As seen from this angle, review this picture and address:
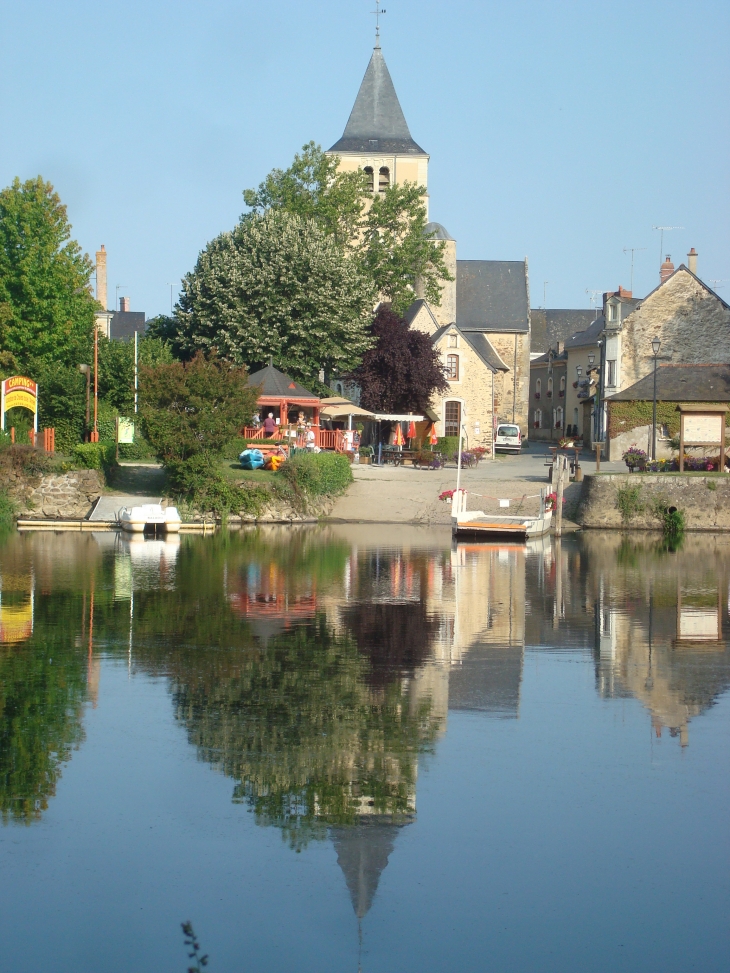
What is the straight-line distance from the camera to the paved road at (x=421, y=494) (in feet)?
115

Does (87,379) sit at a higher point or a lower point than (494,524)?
higher

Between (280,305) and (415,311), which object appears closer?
(280,305)

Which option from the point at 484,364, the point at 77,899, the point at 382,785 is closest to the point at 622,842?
the point at 382,785

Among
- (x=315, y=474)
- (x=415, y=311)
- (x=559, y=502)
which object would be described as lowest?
(x=559, y=502)

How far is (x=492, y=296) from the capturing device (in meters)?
74.7

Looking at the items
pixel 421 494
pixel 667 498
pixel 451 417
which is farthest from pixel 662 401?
pixel 451 417

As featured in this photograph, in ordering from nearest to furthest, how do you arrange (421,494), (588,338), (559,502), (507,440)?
(559,502)
(421,494)
(507,440)
(588,338)

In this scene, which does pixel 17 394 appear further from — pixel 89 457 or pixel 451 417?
pixel 451 417

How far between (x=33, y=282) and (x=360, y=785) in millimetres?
41333

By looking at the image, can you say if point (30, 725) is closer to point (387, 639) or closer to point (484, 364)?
point (387, 639)

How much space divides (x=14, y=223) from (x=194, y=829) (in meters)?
43.2

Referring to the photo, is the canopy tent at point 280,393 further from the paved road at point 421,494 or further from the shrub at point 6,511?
the shrub at point 6,511

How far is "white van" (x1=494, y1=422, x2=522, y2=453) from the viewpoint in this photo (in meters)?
59.3

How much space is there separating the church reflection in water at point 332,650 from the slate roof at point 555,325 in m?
65.8
